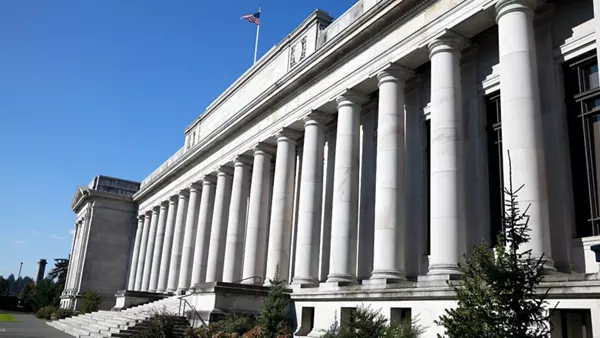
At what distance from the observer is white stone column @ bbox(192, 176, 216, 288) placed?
43112mm

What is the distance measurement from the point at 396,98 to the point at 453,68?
3516 millimetres

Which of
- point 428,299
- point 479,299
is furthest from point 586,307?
point 428,299

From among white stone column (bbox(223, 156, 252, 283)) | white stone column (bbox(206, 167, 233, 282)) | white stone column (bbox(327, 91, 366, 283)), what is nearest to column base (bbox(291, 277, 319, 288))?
white stone column (bbox(327, 91, 366, 283))

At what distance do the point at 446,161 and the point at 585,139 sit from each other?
495 centimetres

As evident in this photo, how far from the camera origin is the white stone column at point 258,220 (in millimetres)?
34156

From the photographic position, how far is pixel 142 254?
63.9 m

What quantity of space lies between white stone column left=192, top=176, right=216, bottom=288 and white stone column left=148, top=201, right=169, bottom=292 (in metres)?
13.2

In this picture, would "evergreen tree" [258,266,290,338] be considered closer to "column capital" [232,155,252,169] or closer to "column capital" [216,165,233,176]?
"column capital" [232,155,252,169]

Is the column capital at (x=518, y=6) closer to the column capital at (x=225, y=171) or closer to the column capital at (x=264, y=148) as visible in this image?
the column capital at (x=264, y=148)

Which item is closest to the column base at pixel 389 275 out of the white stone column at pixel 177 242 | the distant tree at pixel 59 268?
the white stone column at pixel 177 242

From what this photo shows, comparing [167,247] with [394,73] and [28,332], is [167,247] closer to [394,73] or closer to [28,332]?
[28,332]

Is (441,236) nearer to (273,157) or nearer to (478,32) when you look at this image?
(478,32)

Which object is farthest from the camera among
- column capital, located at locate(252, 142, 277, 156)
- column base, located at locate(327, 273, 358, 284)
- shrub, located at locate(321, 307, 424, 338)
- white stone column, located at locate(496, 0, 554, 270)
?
column capital, located at locate(252, 142, 277, 156)

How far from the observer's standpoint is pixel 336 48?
27.5m
